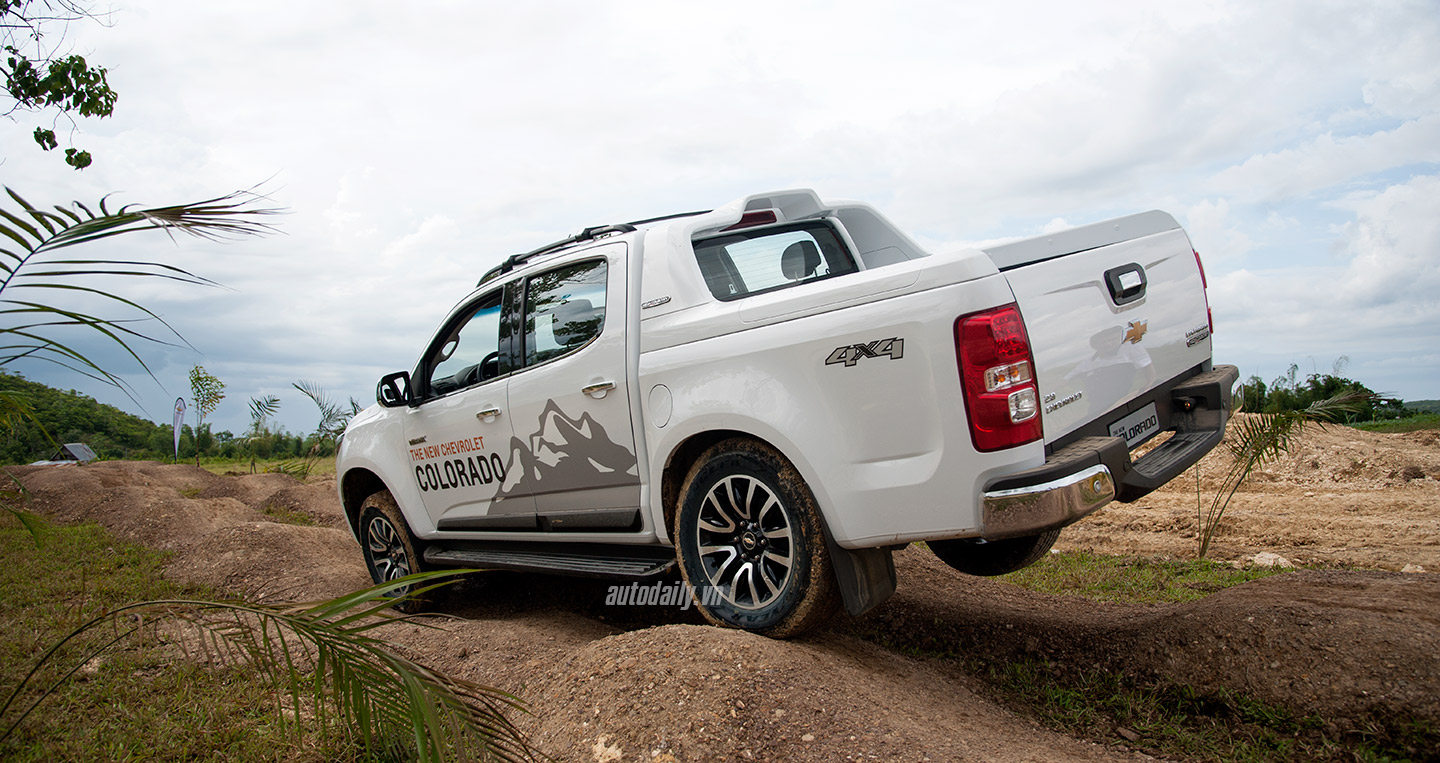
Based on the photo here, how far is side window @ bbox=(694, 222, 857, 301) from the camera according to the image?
444 cm

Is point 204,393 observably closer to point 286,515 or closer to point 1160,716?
point 286,515

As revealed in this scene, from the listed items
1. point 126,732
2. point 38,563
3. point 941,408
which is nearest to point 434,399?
point 126,732

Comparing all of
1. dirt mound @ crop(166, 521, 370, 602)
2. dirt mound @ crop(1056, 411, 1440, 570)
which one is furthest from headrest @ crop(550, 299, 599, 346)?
dirt mound @ crop(1056, 411, 1440, 570)

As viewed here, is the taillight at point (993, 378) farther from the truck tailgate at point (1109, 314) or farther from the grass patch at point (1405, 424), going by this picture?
the grass patch at point (1405, 424)

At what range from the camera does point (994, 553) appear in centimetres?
446

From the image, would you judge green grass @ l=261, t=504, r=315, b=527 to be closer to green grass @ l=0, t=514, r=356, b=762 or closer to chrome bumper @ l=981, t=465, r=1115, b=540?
green grass @ l=0, t=514, r=356, b=762

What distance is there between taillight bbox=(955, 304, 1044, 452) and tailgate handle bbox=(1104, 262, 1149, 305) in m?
0.88

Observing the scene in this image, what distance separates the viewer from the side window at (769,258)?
444 cm

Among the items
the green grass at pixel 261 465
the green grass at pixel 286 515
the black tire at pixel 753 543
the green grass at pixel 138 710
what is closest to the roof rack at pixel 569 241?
the black tire at pixel 753 543

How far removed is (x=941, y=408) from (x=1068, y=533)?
596 cm

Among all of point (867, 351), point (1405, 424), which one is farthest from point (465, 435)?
point (1405, 424)

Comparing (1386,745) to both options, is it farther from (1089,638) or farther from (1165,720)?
(1089,638)

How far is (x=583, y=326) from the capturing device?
15.2 feet

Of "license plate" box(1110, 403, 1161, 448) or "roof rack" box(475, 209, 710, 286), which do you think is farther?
"roof rack" box(475, 209, 710, 286)
